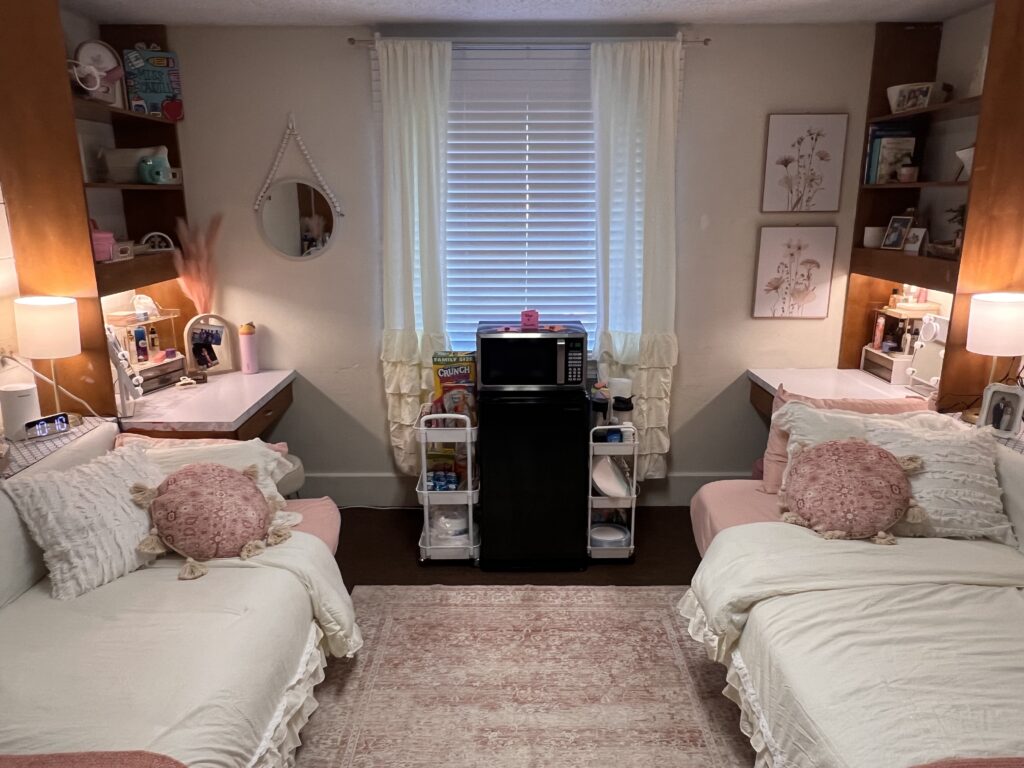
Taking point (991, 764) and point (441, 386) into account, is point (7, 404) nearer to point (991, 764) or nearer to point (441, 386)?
point (441, 386)

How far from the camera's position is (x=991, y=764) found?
143 cm

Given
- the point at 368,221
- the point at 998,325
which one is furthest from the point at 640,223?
the point at 998,325

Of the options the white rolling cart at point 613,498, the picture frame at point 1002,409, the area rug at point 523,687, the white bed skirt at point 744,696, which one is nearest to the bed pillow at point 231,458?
the area rug at point 523,687

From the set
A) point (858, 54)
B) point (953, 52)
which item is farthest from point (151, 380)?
point (953, 52)

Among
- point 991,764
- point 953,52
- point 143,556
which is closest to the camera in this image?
point 991,764

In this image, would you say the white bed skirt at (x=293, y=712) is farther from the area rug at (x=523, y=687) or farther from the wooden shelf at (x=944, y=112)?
the wooden shelf at (x=944, y=112)

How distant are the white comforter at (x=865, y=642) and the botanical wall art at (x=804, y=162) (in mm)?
1768

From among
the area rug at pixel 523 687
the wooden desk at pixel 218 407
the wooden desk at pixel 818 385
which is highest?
the wooden desk at pixel 818 385

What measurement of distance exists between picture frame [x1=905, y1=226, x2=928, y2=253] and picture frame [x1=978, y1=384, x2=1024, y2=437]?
816 millimetres

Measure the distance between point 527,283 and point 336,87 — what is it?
1268mm


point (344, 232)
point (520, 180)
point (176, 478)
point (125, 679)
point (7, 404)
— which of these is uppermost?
point (520, 180)

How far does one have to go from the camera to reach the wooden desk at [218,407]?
2.80 m

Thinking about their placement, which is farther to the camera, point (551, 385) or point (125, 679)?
point (551, 385)

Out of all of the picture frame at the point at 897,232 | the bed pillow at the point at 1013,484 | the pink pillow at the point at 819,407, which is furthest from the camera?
the picture frame at the point at 897,232
